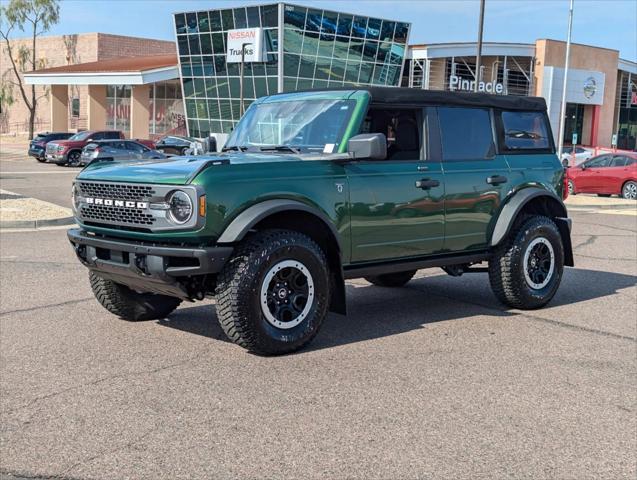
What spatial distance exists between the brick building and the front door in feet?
194

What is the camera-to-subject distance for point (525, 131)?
320 inches

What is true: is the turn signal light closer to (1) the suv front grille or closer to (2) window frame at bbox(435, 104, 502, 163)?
(1) the suv front grille

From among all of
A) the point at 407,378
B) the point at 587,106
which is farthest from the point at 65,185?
the point at 587,106

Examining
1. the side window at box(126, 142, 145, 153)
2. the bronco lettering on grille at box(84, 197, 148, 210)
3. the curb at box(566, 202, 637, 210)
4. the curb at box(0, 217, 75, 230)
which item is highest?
the bronco lettering on grille at box(84, 197, 148, 210)

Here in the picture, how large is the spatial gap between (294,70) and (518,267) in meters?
40.1

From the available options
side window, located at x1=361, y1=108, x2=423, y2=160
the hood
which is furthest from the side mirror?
side window, located at x1=361, y1=108, x2=423, y2=160

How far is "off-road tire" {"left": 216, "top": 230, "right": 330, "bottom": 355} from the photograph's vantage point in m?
5.64

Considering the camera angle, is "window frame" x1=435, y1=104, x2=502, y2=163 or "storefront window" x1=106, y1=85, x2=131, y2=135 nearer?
"window frame" x1=435, y1=104, x2=502, y2=163

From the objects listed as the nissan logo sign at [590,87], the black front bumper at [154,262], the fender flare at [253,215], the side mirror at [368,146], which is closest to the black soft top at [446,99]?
the side mirror at [368,146]

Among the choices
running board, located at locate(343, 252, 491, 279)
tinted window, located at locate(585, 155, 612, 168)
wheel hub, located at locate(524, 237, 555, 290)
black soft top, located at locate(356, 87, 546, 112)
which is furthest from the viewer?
tinted window, located at locate(585, 155, 612, 168)

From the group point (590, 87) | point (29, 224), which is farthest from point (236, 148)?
point (590, 87)

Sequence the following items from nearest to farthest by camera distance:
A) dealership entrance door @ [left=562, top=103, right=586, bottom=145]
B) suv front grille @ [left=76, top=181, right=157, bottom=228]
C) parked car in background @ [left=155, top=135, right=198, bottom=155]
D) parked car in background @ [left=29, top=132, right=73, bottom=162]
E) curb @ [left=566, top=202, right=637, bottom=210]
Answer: suv front grille @ [left=76, top=181, right=157, bottom=228]
curb @ [left=566, top=202, right=637, bottom=210]
parked car in background @ [left=155, top=135, right=198, bottom=155]
parked car in background @ [left=29, top=132, right=73, bottom=162]
dealership entrance door @ [left=562, top=103, right=586, bottom=145]

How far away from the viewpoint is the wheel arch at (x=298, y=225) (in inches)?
221

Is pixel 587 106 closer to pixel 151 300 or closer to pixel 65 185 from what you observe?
pixel 65 185
